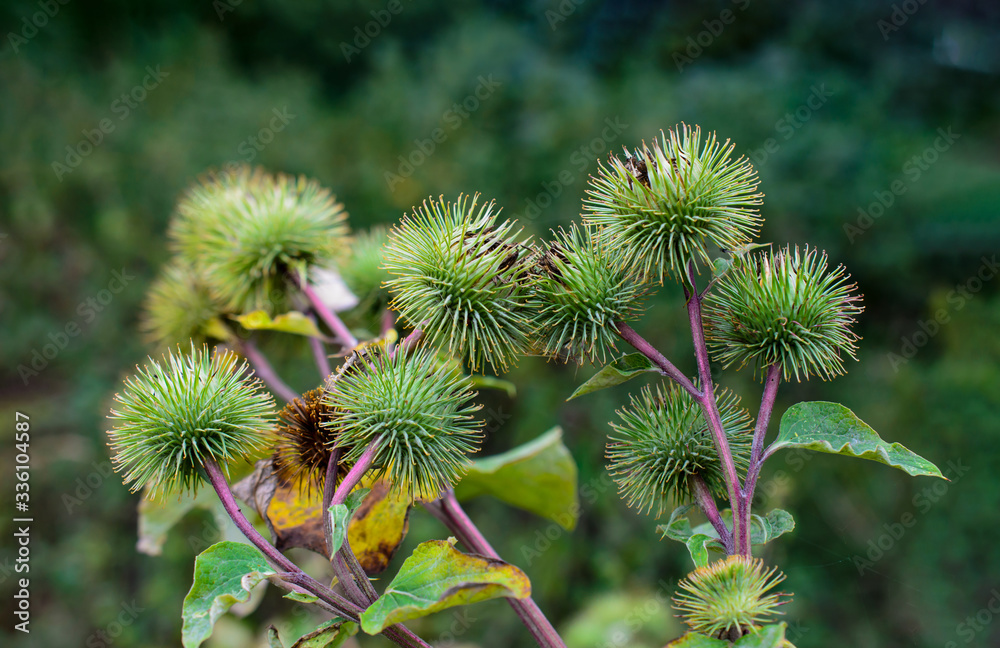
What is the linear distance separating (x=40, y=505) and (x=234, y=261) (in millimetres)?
3938

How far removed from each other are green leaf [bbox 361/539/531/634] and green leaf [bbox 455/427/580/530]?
0.51 meters

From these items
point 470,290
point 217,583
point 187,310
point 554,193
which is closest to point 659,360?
point 470,290

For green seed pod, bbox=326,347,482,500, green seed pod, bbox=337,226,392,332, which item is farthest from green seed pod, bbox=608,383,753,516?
green seed pod, bbox=337,226,392,332

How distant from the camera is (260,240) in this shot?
146 centimetres

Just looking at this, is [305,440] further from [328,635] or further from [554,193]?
[554,193]

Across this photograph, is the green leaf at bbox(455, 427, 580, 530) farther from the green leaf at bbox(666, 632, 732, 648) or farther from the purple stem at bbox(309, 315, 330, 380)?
the green leaf at bbox(666, 632, 732, 648)

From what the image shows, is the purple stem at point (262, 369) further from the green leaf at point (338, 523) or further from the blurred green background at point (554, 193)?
the blurred green background at point (554, 193)

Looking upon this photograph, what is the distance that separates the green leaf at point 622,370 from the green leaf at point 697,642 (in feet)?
1.01

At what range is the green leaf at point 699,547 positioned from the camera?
2.80 feet

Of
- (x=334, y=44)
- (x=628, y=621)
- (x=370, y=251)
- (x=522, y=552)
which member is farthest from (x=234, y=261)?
(x=334, y=44)

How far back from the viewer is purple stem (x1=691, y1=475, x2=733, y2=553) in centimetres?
89

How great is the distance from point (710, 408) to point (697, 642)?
276 millimetres

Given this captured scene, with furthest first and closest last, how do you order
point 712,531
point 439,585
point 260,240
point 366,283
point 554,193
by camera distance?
point 554,193 < point 366,283 < point 260,240 < point 712,531 < point 439,585

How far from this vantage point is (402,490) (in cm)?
100
